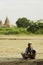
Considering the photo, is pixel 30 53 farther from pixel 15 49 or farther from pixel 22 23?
pixel 22 23

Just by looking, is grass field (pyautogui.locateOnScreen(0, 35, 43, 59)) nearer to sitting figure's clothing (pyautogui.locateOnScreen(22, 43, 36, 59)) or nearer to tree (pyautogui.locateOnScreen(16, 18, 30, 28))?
sitting figure's clothing (pyautogui.locateOnScreen(22, 43, 36, 59))

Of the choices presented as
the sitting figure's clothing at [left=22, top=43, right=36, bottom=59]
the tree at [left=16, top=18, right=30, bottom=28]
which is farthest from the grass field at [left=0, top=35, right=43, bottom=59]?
the tree at [left=16, top=18, right=30, bottom=28]

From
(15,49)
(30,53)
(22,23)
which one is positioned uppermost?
(30,53)

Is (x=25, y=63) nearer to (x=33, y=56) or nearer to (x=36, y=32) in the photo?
(x=33, y=56)

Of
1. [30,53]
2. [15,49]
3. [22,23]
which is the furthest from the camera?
[22,23]

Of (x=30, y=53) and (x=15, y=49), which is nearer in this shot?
(x=30, y=53)

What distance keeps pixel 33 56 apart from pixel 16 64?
72.5 inches

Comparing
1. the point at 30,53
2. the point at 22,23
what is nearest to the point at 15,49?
the point at 30,53

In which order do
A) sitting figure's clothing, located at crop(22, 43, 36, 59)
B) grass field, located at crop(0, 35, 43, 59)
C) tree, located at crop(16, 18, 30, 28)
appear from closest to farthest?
sitting figure's clothing, located at crop(22, 43, 36, 59) → grass field, located at crop(0, 35, 43, 59) → tree, located at crop(16, 18, 30, 28)

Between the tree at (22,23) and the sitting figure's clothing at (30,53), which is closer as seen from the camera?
the sitting figure's clothing at (30,53)

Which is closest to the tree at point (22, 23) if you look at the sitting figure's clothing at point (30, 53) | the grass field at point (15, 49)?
the grass field at point (15, 49)

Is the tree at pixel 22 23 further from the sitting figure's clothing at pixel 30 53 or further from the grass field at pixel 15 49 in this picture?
the sitting figure's clothing at pixel 30 53

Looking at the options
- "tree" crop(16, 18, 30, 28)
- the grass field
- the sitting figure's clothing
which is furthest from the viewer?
"tree" crop(16, 18, 30, 28)

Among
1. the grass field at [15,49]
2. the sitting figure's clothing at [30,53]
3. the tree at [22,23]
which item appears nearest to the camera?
the sitting figure's clothing at [30,53]
